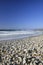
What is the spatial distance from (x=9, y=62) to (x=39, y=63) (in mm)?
393

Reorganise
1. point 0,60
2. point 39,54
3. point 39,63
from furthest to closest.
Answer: point 39,54
point 0,60
point 39,63

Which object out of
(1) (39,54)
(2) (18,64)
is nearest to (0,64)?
(2) (18,64)

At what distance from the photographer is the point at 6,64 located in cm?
180

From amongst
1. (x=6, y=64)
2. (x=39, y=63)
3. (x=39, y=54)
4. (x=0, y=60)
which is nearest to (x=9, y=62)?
(x=6, y=64)

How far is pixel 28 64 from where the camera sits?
1.77 meters

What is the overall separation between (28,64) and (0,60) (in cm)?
45

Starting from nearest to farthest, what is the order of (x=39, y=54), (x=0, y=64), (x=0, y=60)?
(x=0, y=64) < (x=0, y=60) < (x=39, y=54)

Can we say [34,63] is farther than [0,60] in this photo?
No

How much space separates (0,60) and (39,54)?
69cm

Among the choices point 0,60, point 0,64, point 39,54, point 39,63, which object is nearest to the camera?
point 39,63

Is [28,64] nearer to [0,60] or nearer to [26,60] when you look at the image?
[26,60]

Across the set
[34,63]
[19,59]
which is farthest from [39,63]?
[19,59]

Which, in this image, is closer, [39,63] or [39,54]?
[39,63]

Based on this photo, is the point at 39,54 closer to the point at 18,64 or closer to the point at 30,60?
the point at 30,60
